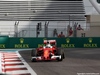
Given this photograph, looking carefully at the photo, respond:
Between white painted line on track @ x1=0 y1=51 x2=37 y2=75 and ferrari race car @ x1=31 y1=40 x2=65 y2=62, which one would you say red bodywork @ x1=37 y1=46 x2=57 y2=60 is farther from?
white painted line on track @ x1=0 y1=51 x2=37 y2=75

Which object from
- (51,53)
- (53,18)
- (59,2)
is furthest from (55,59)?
(59,2)

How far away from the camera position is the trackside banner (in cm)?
2912

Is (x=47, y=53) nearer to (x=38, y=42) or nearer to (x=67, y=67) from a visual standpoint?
(x=67, y=67)

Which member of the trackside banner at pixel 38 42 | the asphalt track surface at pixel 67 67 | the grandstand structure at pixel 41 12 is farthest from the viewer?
the grandstand structure at pixel 41 12

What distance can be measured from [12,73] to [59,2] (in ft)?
129

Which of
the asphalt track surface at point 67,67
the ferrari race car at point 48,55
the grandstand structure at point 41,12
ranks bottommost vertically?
the asphalt track surface at point 67,67

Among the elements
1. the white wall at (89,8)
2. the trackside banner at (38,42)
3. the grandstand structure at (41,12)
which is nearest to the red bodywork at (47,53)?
the trackside banner at (38,42)

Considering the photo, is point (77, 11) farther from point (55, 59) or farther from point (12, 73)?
point (12, 73)

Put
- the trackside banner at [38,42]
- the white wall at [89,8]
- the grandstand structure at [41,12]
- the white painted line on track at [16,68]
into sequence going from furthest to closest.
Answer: the white wall at [89,8] → the grandstand structure at [41,12] → the trackside banner at [38,42] → the white painted line on track at [16,68]

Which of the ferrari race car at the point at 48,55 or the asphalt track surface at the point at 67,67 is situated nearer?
the asphalt track surface at the point at 67,67

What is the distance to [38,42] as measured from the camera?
95.8 feet

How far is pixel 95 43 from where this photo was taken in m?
29.8

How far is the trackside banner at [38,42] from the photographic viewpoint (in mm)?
29125

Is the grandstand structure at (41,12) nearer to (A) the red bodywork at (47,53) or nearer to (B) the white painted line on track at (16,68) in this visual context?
(A) the red bodywork at (47,53)
